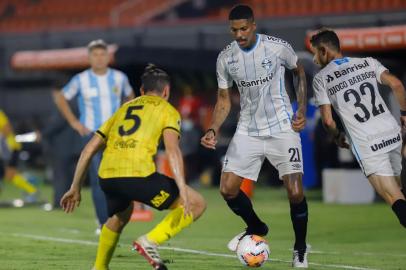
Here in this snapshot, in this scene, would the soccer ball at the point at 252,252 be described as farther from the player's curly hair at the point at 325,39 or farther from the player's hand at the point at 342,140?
the player's curly hair at the point at 325,39

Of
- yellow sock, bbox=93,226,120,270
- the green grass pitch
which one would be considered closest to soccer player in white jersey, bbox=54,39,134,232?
the green grass pitch

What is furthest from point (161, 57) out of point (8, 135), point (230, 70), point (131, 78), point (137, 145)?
point (137, 145)

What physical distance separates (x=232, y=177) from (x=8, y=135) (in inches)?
358

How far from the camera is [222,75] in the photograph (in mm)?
9562

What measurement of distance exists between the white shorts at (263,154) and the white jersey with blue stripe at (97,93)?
326 centimetres

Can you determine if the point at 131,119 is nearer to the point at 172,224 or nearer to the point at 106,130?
the point at 106,130

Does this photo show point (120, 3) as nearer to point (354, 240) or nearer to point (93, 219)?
point (93, 219)

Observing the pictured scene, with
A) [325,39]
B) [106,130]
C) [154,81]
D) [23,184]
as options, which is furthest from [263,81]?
[23,184]

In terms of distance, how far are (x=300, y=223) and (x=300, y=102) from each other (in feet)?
3.27

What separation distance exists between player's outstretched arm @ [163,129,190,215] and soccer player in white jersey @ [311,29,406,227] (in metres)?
1.69

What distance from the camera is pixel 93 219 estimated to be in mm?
15594

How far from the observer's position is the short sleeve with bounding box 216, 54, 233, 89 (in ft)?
31.2

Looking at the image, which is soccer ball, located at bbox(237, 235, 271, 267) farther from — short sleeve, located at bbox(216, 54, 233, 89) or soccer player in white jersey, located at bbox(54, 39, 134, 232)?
soccer player in white jersey, located at bbox(54, 39, 134, 232)

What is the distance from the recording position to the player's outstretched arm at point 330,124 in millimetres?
9148
